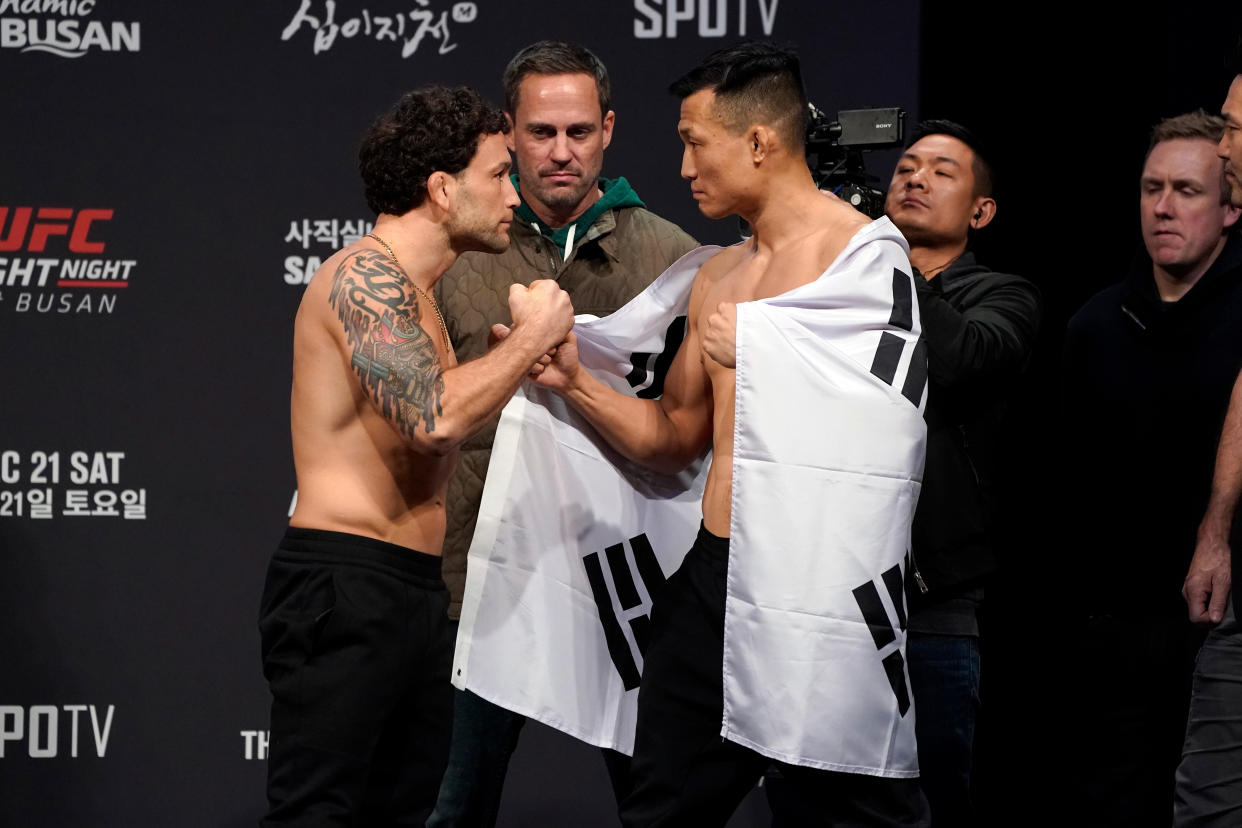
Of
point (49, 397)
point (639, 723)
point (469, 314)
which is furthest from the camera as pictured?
point (49, 397)

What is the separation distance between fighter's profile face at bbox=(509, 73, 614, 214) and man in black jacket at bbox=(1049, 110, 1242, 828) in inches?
49.5

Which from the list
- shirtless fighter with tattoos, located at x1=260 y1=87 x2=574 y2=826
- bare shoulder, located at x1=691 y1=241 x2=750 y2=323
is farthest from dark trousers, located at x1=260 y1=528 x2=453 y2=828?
bare shoulder, located at x1=691 y1=241 x2=750 y2=323

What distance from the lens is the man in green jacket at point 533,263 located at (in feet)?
10.2

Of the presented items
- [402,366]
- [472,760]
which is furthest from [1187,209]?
[472,760]

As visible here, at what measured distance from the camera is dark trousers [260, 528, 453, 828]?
237 cm

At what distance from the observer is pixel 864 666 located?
2.33 metres

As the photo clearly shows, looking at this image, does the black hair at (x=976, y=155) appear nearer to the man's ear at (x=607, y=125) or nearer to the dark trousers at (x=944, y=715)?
the man's ear at (x=607, y=125)

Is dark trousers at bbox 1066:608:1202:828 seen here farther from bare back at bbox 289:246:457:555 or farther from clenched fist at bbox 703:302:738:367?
bare back at bbox 289:246:457:555

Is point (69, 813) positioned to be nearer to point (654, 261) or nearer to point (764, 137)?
point (654, 261)

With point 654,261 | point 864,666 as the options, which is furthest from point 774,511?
point 654,261

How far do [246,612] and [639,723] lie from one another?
179cm

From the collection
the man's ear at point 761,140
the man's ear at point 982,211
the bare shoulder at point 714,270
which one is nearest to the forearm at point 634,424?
the bare shoulder at point 714,270

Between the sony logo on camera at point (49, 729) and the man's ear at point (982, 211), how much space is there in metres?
2.73

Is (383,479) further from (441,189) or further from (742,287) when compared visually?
(742,287)
